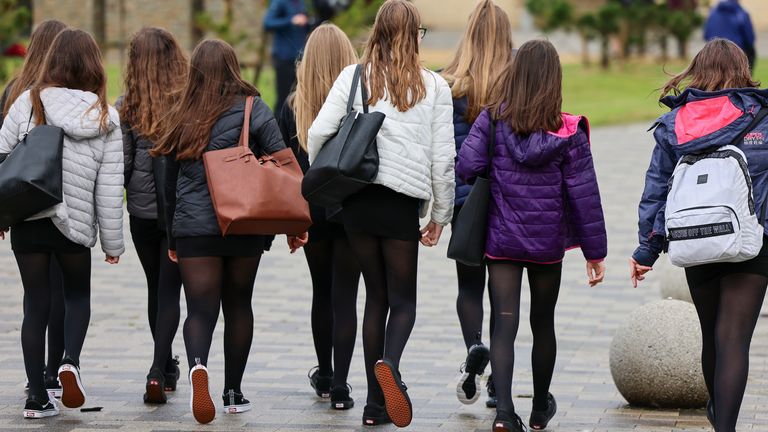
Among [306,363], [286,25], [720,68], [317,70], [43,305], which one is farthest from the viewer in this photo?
[286,25]

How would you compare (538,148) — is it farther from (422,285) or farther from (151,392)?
(422,285)

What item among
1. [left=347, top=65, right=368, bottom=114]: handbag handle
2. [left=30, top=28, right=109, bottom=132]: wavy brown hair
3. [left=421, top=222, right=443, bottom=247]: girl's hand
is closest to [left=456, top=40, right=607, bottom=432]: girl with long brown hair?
A: [left=421, top=222, right=443, bottom=247]: girl's hand

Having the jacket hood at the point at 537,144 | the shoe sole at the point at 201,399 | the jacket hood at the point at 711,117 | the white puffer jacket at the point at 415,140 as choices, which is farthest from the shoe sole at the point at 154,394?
the jacket hood at the point at 711,117

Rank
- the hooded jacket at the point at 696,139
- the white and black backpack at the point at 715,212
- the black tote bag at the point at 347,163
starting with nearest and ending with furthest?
the white and black backpack at the point at 715,212, the hooded jacket at the point at 696,139, the black tote bag at the point at 347,163

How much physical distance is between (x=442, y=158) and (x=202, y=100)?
110cm

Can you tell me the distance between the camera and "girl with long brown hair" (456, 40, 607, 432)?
20.4 feet

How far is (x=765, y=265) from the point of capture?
572 centimetres

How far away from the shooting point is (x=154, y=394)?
275 inches

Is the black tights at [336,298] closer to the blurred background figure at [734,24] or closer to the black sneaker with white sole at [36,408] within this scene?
the black sneaker with white sole at [36,408]

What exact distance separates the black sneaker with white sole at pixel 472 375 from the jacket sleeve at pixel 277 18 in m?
11.0

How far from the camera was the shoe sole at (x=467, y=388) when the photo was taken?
6.91 m

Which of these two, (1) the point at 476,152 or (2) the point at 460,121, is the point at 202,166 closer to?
(1) the point at 476,152

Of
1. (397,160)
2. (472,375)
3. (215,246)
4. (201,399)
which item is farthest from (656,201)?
(201,399)

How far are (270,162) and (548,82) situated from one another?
1268mm
